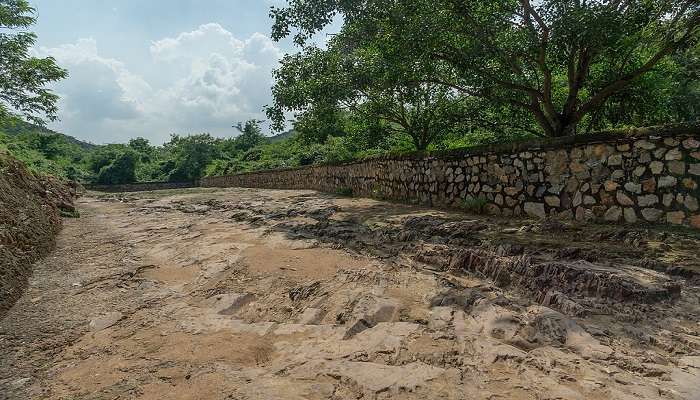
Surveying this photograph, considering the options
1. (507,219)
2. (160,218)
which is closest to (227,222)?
(160,218)

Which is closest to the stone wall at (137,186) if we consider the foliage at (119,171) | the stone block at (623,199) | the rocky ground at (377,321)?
the foliage at (119,171)

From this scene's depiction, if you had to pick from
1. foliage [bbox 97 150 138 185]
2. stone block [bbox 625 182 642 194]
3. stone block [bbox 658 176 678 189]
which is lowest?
stone block [bbox 625 182 642 194]

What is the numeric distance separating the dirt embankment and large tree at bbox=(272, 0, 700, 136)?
260 inches

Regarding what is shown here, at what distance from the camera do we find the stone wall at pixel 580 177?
4.70 m

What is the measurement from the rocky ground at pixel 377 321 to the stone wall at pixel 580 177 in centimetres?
45

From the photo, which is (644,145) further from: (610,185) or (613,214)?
(613,214)

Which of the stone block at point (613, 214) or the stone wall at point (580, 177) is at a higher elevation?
the stone wall at point (580, 177)

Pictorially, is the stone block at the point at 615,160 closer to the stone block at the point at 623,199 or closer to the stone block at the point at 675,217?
the stone block at the point at 623,199

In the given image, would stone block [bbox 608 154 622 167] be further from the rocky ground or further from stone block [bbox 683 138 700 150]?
the rocky ground

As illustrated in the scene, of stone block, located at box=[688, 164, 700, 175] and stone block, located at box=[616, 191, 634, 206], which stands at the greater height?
stone block, located at box=[688, 164, 700, 175]

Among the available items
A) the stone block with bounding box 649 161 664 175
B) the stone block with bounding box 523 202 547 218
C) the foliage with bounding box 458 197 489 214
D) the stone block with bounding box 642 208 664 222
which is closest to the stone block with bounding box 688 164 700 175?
the stone block with bounding box 649 161 664 175

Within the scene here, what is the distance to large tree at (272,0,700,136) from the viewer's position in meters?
5.88

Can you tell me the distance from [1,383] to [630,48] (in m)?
9.38

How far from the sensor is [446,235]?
213 inches
